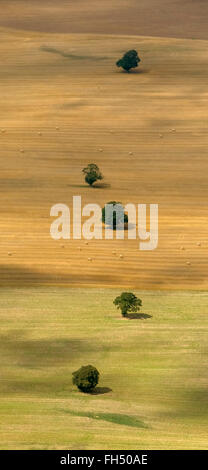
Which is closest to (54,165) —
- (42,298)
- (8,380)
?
(42,298)

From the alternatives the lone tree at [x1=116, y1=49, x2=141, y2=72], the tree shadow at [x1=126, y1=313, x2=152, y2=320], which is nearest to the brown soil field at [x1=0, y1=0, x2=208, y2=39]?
the lone tree at [x1=116, y1=49, x2=141, y2=72]

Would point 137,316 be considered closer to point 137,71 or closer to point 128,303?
point 128,303

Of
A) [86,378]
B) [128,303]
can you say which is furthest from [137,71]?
[86,378]

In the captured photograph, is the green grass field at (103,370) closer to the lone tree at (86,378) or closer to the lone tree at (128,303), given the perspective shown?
the lone tree at (86,378)

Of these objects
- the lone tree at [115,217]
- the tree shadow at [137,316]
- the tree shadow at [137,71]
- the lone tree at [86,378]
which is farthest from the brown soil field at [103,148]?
the lone tree at [86,378]
